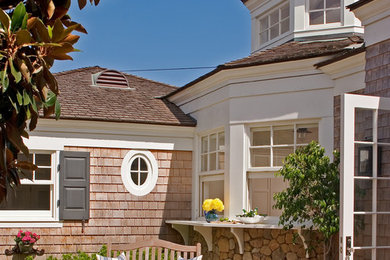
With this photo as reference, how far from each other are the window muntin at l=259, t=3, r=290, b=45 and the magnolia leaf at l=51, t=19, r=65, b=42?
858 cm

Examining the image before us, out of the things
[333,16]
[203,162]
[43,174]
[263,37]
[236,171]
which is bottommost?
[43,174]

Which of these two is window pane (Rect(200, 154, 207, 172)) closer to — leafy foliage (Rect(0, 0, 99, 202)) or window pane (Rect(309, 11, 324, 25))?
window pane (Rect(309, 11, 324, 25))

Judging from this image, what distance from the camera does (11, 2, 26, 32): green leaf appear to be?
8.29 ft

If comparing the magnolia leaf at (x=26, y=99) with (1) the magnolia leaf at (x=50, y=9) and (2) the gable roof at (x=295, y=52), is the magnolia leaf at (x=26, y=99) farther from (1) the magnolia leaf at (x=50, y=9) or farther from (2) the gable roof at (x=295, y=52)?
(2) the gable roof at (x=295, y=52)

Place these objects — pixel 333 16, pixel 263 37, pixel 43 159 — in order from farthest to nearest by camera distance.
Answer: pixel 43 159
pixel 263 37
pixel 333 16

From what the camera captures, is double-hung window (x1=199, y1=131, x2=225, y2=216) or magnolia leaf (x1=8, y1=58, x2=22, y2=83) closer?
magnolia leaf (x1=8, y1=58, x2=22, y2=83)

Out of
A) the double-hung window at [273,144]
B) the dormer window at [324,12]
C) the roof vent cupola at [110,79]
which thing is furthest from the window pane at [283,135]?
the roof vent cupola at [110,79]

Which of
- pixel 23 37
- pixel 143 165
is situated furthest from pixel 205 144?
pixel 23 37

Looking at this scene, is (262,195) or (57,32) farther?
(262,195)

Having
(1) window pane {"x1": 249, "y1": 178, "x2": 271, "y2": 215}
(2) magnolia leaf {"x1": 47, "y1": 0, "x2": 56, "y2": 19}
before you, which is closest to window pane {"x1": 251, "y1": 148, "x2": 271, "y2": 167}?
(1) window pane {"x1": 249, "y1": 178, "x2": 271, "y2": 215}

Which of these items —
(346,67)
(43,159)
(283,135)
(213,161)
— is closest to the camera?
(346,67)

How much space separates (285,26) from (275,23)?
328 mm

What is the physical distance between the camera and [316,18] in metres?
10.5

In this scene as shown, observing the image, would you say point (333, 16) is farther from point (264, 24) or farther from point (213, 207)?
point (213, 207)
